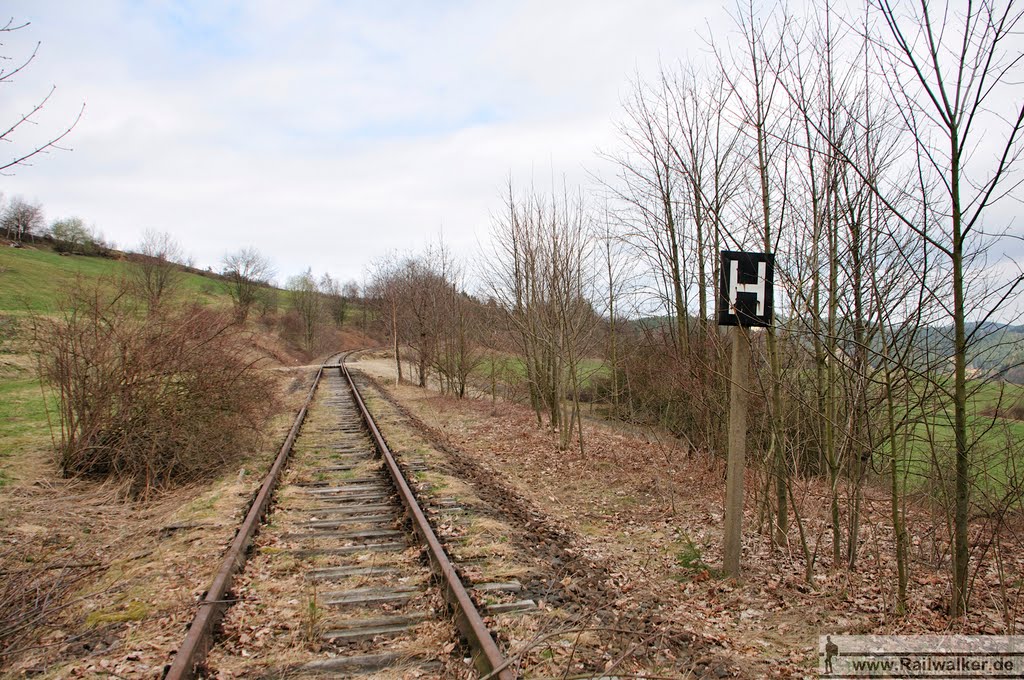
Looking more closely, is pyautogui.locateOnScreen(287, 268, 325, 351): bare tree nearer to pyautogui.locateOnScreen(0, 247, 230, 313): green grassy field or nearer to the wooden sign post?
pyautogui.locateOnScreen(0, 247, 230, 313): green grassy field

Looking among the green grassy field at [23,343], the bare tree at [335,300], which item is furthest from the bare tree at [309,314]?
the green grassy field at [23,343]

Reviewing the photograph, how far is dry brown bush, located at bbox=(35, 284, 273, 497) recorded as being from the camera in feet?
29.6

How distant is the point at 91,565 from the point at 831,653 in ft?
19.9

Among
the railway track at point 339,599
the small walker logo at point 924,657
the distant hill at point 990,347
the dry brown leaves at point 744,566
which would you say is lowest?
the dry brown leaves at point 744,566

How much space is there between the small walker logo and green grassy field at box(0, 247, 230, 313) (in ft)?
81.1

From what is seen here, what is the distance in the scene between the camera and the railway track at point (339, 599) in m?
3.99

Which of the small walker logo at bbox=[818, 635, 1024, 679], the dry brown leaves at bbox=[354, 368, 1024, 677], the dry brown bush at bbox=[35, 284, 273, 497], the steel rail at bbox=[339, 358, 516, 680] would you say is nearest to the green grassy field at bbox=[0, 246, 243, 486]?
the dry brown bush at bbox=[35, 284, 273, 497]

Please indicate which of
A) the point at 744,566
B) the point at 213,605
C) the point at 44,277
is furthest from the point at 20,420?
the point at 44,277

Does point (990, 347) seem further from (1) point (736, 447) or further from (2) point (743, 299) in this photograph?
→ (1) point (736, 447)

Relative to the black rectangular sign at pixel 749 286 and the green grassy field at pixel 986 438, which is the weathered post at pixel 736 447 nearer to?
the black rectangular sign at pixel 749 286

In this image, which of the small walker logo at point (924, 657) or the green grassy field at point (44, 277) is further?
the green grassy field at point (44, 277)

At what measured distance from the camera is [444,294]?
24219mm

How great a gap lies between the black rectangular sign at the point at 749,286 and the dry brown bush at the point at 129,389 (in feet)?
26.4

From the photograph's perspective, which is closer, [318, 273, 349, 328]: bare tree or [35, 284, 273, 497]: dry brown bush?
[35, 284, 273, 497]: dry brown bush
